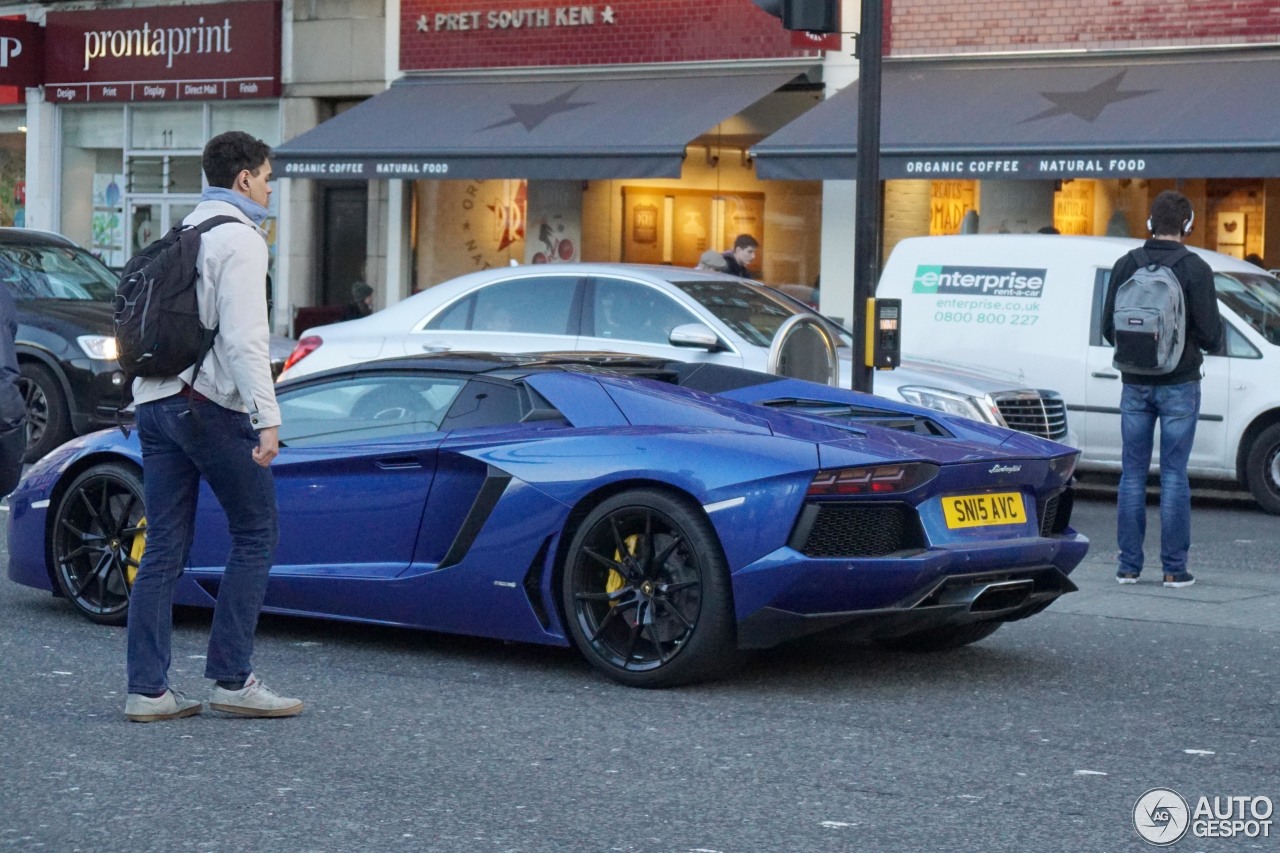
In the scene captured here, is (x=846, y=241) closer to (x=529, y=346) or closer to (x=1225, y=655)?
(x=529, y=346)

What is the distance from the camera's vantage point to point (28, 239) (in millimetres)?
16531

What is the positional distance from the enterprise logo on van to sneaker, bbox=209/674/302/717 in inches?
340

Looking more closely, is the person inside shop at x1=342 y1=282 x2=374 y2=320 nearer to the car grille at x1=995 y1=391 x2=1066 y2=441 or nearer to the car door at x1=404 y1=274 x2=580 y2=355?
the car door at x1=404 y1=274 x2=580 y2=355

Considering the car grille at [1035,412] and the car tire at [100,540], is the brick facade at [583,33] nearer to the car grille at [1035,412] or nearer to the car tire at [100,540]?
the car grille at [1035,412]

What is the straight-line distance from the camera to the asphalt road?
496 cm

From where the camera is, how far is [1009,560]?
22.1ft

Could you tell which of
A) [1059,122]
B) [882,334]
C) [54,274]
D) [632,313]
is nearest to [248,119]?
[54,274]

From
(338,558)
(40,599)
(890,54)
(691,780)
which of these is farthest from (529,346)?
(890,54)

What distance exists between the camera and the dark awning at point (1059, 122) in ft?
54.9

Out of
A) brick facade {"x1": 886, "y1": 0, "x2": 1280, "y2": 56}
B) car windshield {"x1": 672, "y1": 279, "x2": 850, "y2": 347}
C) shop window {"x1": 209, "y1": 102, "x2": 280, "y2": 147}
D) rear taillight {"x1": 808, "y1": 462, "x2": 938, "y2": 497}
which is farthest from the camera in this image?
shop window {"x1": 209, "y1": 102, "x2": 280, "y2": 147}

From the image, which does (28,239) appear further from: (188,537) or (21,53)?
(21,53)

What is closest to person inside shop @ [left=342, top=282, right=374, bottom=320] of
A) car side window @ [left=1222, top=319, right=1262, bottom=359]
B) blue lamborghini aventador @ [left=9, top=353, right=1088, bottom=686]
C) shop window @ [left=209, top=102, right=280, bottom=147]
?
shop window @ [left=209, top=102, right=280, bottom=147]

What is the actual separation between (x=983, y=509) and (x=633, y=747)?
1598 mm

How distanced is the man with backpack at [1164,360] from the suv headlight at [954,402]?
1789 mm
